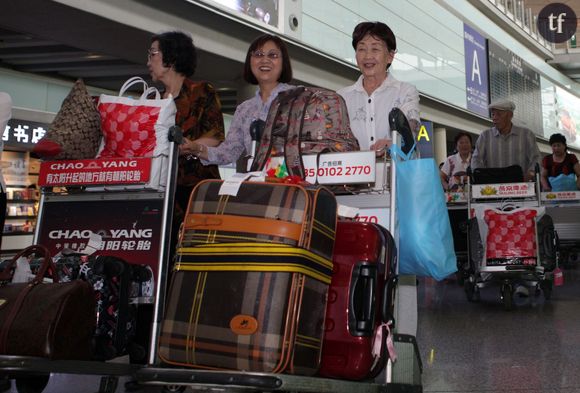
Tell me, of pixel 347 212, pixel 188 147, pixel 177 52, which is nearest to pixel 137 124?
pixel 188 147

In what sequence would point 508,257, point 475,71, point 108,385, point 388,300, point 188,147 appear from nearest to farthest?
point 388,300 → point 188,147 → point 108,385 → point 508,257 → point 475,71

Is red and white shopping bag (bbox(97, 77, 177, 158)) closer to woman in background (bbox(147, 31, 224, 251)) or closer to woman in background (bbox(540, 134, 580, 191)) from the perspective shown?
woman in background (bbox(147, 31, 224, 251))

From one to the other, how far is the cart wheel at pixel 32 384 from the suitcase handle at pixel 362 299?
4.62 feet

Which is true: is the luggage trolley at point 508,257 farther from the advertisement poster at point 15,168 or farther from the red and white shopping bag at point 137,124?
the advertisement poster at point 15,168

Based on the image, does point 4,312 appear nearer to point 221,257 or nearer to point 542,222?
point 221,257

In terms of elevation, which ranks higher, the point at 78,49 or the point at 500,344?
the point at 78,49

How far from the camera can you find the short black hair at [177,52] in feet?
9.57

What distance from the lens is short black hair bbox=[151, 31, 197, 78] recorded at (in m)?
2.92

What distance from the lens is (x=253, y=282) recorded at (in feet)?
5.65

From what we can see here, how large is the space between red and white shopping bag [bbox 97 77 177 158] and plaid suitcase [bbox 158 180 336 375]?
66cm

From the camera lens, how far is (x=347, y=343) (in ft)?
6.33

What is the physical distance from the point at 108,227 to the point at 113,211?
2.7 inches

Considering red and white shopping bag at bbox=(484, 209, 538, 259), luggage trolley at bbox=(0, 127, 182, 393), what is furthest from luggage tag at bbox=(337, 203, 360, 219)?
red and white shopping bag at bbox=(484, 209, 538, 259)

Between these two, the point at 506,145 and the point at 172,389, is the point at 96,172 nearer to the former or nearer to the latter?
the point at 172,389
